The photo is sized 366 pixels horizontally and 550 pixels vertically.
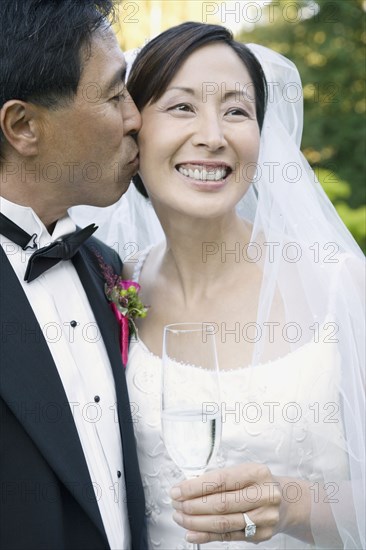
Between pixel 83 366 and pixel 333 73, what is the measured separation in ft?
62.2

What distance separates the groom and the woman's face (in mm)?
134

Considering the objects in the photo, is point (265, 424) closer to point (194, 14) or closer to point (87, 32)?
point (87, 32)

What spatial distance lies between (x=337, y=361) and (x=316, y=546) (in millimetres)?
793

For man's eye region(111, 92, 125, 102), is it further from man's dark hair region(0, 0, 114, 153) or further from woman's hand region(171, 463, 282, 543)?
woman's hand region(171, 463, 282, 543)

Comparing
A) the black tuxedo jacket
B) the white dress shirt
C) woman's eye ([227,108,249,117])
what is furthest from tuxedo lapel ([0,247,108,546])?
woman's eye ([227,108,249,117])

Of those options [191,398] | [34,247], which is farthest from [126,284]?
[191,398]

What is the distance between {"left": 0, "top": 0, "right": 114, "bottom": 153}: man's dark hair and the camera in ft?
10.1

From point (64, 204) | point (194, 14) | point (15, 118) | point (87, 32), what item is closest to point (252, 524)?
point (64, 204)

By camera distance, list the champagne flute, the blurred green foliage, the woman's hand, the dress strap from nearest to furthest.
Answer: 1. the champagne flute
2. the woman's hand
3. the dress strap
4. the blurred green foliage

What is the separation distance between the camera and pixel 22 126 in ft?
10.5

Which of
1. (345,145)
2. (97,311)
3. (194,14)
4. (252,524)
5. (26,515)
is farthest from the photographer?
(345,145)

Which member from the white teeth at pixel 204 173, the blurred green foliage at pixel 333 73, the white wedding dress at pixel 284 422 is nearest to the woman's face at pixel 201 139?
the white teeth at pixel 204 173

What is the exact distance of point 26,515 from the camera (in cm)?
272

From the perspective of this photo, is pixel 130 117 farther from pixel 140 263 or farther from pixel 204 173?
pixel 140 263
